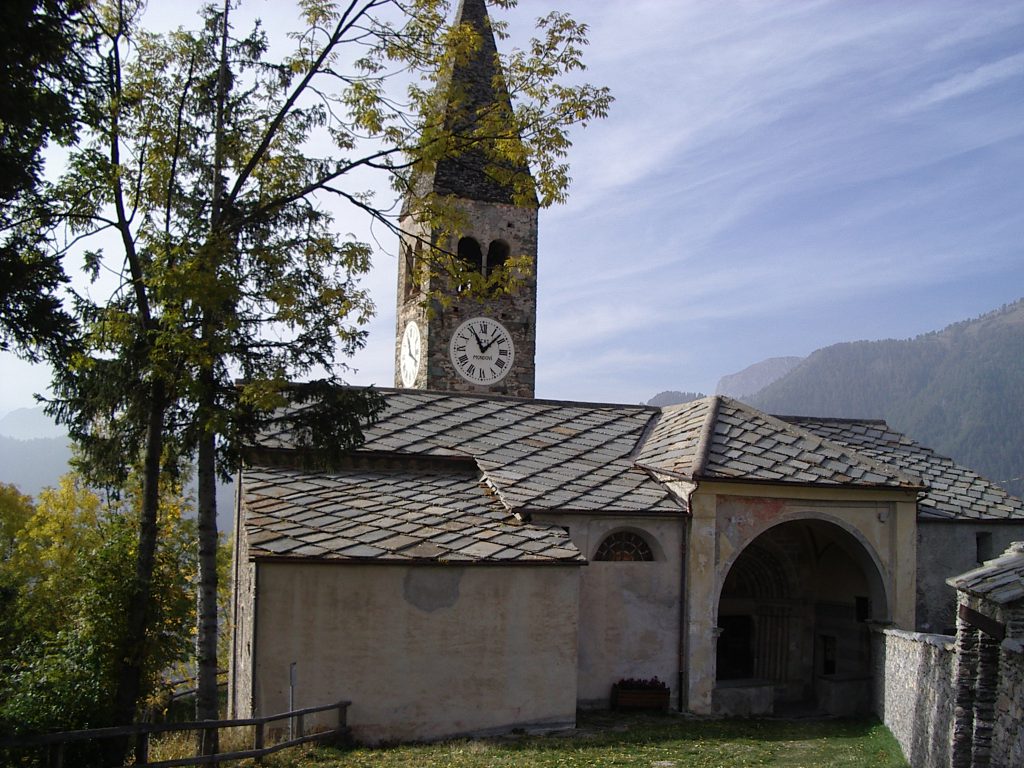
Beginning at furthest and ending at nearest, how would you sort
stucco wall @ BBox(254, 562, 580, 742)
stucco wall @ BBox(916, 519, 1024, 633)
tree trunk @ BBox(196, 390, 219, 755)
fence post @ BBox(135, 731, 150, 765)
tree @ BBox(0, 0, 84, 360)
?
stucco wall @ BBox(916, 519, 1024, 633)
stucco wall @ BBox(254, 562, 580, 742)
tree trunk @ BBox(196, 390, 219, 755)
fence post @ BBox(135, 731, 150, 765)
tree @ BBox(0, 0, 84, 360)

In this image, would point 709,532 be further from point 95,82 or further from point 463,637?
point 95,82

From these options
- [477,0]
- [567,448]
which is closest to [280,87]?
[567,448]

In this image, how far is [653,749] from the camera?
1277cm

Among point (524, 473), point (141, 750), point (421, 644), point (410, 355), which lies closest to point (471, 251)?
point (410, 355)

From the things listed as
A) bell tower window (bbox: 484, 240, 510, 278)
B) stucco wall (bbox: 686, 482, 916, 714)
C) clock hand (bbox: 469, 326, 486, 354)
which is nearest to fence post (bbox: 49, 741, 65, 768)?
stucco wall (bbox: 686, 482, 916, 714)

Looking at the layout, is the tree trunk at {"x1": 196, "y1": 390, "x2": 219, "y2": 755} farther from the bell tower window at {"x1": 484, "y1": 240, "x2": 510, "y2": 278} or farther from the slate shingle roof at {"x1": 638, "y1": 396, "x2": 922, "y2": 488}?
the bell tower window at {"x1": 484, "y1": 240, "x2": 510, "y2": 278}

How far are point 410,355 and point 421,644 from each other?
45.9ft

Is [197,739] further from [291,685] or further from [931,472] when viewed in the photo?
[931,472]

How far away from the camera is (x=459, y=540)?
14.5 meters

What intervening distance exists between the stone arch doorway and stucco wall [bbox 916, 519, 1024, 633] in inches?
41.3

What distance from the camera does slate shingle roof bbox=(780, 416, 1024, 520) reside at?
61.2 ft

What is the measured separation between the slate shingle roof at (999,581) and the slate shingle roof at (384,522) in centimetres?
651

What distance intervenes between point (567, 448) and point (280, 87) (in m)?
9.41

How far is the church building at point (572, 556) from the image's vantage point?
13.5m
